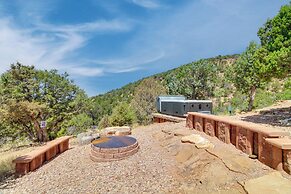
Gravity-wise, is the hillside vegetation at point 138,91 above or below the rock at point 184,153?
above

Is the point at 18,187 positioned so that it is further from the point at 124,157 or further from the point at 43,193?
the point at 124,157

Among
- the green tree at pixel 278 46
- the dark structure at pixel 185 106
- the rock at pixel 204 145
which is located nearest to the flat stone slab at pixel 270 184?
the rock at pixel 204 145

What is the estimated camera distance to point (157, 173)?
20.5ft

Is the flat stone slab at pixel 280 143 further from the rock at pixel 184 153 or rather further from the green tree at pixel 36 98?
the green tree at pixel 36 98

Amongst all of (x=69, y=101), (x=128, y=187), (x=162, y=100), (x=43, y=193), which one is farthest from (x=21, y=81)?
(x=128, y=187)

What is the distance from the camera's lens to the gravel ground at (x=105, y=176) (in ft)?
18.4

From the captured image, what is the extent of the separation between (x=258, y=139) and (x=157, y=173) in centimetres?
284

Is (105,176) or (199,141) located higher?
(199,141)

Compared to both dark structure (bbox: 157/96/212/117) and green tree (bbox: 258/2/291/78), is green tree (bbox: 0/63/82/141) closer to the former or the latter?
dark structure (bbox: 157/96/212/117)

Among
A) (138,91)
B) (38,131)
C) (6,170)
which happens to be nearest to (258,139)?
(6,170)

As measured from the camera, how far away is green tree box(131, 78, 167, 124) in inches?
955

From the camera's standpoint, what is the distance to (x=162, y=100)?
62.5ft

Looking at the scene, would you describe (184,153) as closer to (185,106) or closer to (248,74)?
(185,106)

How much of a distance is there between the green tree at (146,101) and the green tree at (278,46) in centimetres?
1524
